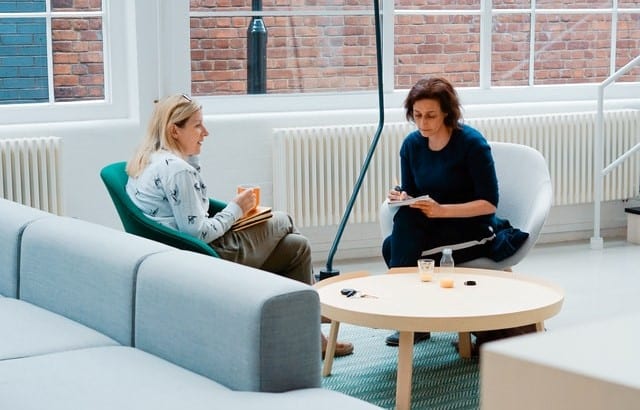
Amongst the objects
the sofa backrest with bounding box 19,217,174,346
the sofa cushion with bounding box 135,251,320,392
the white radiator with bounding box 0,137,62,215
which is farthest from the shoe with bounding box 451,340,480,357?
the white radiator with bounding box 0,137,62,215

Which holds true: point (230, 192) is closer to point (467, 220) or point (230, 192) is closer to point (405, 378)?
point (467, 220)

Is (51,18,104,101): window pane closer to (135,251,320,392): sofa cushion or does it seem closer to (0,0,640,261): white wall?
(0,0,640,261): white wall

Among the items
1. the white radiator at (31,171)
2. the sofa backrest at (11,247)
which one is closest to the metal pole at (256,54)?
the white radiator at (31,171)

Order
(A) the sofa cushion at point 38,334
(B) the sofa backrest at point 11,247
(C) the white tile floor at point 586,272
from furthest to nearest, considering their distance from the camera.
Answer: (C) the white tile floor at point 586,272, (B) the sofa backrest at point 11,247, (A) the sofa cushion at point 38,334

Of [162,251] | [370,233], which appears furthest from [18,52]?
[162,251]

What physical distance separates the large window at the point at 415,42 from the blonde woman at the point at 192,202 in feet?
5.78

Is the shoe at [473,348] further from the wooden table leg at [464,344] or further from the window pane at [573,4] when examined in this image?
the window pane at [573,4]

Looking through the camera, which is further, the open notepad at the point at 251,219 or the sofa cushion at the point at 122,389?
the open notepad at the point at 251,219

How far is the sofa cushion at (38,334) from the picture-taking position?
9.06 feet

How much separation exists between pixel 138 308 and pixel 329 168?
3385 millimetres

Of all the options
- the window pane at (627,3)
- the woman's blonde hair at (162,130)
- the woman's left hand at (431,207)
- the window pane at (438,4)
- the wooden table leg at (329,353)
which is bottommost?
the wooden table leg at (329,353)

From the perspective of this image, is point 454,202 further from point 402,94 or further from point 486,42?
point 486,42

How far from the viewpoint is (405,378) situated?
3.47 meters

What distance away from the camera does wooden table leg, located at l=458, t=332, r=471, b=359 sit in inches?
164
